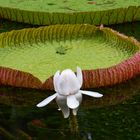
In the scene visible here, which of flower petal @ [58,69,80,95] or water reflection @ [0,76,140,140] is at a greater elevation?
flower petal @ [58,69,80,95]

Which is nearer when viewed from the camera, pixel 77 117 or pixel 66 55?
pixel 77 117

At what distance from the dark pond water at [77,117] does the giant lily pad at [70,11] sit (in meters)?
0.93

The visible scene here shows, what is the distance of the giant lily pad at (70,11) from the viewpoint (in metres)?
3.78

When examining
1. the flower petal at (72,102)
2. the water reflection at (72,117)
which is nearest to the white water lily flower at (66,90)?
the flower petal at (72,102)

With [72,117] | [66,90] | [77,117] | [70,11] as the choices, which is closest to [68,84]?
[66,90]

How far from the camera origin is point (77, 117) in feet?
8.37

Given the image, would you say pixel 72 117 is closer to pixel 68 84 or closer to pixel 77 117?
pixel 68 84

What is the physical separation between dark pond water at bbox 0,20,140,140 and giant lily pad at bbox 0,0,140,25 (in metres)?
0.93

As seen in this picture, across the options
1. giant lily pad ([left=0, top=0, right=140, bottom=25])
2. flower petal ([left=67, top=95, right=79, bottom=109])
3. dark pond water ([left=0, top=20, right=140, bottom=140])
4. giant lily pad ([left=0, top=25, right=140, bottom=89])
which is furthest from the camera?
giant lily pad ([left=0, top=0, right=140, bottom=25])

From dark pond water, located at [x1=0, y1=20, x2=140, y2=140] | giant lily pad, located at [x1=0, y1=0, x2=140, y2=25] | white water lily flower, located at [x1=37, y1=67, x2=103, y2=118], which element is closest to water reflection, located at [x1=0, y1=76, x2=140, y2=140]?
dark pond water, located at [x1=0, y1=20, x2=140, y2=140]

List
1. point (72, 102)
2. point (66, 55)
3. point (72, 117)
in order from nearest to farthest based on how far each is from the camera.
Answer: point (72, 102) → point (72, 117) → point (66, 55)

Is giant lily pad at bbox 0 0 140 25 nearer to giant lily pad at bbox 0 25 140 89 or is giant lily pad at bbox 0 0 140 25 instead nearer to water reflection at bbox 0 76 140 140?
giant lily pad at bbox 0 25 140 89

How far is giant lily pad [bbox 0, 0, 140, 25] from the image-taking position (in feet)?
12.4

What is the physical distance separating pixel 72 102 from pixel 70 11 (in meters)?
1.93
